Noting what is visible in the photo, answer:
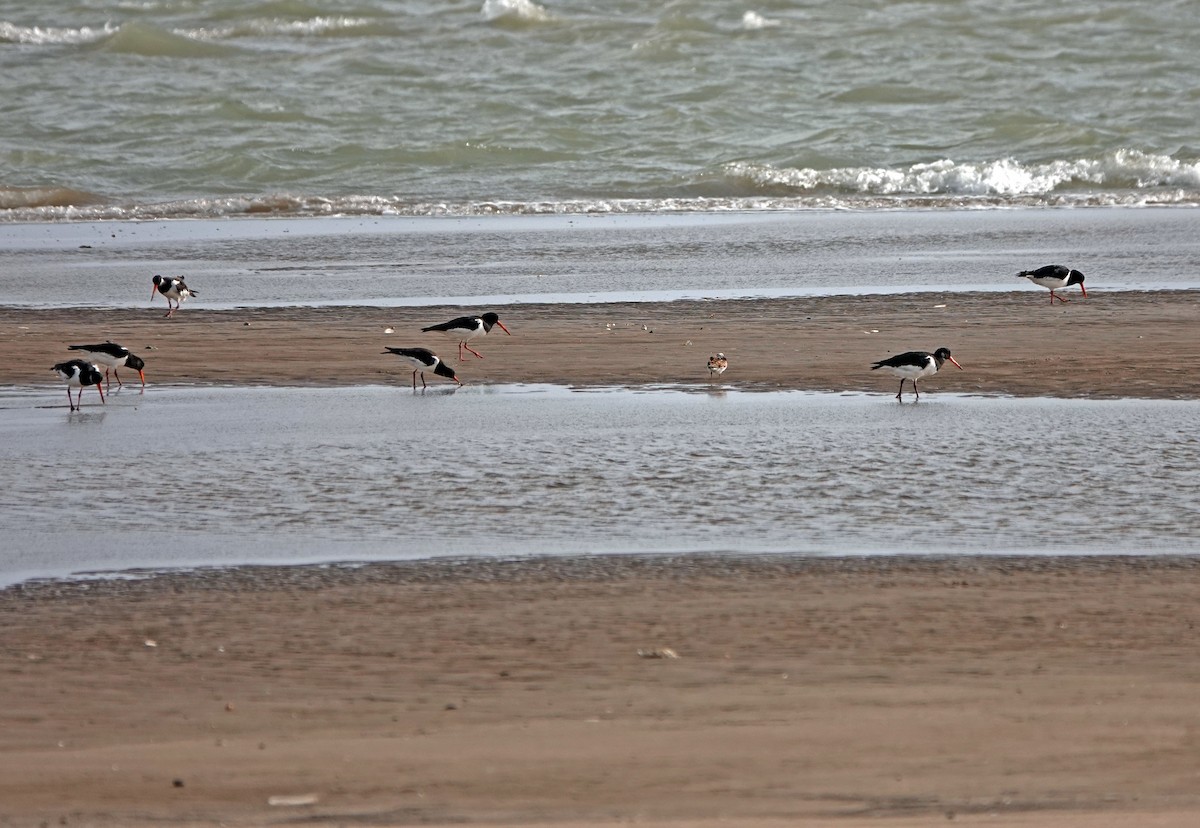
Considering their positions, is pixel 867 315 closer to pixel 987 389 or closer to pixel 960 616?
pixel 987 389

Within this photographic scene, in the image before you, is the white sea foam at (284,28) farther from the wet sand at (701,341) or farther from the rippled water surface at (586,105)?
the wet sand at (701,341)

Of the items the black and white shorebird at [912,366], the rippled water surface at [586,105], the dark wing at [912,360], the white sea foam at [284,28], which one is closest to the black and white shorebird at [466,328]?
the black and white shorebird at [912,366]

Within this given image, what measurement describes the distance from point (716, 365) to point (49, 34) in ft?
127

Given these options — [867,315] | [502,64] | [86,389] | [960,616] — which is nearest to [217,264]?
[86,389]

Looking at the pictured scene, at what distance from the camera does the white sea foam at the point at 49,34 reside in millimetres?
45281

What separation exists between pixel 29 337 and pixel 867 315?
7598 mm

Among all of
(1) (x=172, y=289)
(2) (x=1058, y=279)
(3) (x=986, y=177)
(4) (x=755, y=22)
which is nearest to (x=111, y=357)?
(1) (x=172, y=289)

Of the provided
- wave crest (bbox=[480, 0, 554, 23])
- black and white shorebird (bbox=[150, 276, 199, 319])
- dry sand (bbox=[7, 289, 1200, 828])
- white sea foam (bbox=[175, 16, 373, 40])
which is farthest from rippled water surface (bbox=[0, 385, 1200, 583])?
white sea foam (bbox=[175, 16, 373, 40])

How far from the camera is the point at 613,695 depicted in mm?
5520

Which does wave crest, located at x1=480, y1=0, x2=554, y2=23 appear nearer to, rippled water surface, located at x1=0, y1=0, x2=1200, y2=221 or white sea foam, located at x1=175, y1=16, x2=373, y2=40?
rippled water surface, located at x1=0, y1=0, x2=1200, y2=221

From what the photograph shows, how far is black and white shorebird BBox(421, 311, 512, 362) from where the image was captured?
1373 centimetres

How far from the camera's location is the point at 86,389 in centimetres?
1285

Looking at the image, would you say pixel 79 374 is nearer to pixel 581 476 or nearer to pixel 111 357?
pixel 111 357

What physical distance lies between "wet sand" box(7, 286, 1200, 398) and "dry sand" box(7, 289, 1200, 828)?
208 inches
